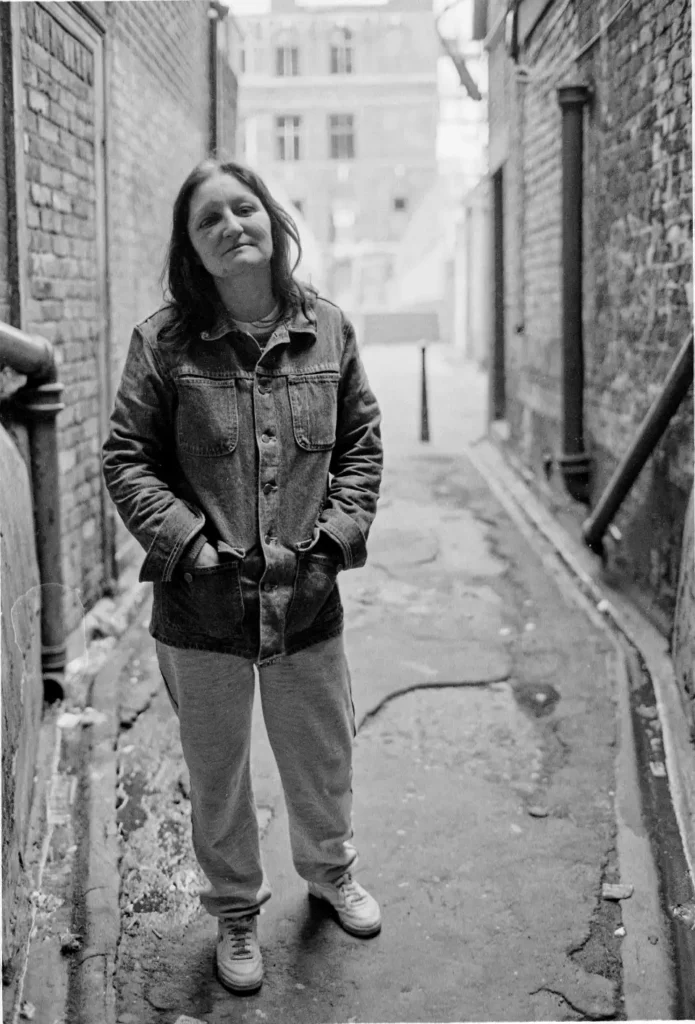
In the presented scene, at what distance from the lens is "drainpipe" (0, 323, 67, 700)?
114 inches

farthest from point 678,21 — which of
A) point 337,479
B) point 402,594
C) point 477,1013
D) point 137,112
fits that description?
point 477,1013

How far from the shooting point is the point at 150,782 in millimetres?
2717

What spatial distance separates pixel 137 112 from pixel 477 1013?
9.63ft

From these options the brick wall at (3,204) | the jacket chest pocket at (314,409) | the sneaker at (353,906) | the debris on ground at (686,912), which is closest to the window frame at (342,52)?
the brick wall at (3,204)

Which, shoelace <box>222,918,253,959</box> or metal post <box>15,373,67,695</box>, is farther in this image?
metal post <box>15,373,67,695</box>

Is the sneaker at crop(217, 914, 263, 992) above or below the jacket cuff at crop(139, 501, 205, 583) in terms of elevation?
below

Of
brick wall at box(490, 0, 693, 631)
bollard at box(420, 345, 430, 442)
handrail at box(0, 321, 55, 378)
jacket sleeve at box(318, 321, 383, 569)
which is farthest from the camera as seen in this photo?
bollard at box(420, 345, 430, 442)

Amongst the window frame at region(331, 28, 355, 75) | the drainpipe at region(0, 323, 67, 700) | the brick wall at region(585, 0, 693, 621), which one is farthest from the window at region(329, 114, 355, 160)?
the drainpipe at region(0, 323, 67, 700)

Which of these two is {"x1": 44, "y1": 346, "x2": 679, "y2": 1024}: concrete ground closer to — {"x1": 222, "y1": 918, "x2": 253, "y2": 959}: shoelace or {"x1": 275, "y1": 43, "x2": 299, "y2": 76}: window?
{"x1": 222, "y1": 918, "x2": 253, "y2": 959}: shoelace

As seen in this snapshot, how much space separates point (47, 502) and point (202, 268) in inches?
50.0

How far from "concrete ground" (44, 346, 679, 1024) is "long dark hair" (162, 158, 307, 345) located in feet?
4.13

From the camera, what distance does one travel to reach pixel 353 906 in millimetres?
2203

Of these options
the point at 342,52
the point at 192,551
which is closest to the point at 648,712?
the point at 192,551

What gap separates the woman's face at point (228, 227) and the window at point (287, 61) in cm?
106
